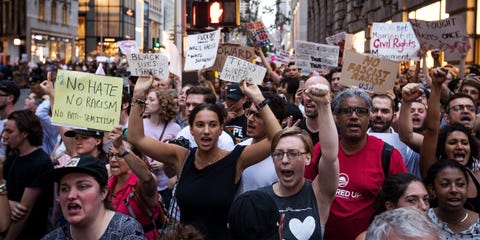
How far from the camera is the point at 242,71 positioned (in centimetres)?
685

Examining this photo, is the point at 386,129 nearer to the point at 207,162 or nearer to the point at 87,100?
the point at 207,162

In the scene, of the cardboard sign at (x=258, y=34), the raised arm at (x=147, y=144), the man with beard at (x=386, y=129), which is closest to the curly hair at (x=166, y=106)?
the raised arm at (x=147, y=144)

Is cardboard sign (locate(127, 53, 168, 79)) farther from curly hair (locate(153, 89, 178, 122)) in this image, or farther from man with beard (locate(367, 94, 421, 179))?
man with beard (locate(367, 94, 421, 179))

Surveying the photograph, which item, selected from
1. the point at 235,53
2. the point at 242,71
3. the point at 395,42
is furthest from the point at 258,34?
the point at 242,71

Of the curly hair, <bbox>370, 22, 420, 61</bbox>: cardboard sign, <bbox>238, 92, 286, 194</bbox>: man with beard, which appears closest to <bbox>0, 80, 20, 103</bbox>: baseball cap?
the curly hair

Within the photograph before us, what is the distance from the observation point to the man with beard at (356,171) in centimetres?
473

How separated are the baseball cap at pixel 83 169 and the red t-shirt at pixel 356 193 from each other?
5.83ft

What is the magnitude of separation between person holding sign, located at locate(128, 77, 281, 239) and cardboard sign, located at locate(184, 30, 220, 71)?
4.07 meters

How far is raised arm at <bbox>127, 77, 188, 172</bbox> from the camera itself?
5152 millimetres

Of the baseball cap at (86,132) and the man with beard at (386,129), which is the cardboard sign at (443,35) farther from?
the baseball cap at (86,132)

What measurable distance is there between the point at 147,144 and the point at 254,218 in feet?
7.57

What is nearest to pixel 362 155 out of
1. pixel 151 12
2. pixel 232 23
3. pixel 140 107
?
pixel 140 107

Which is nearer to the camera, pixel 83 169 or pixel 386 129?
pixel 83 169

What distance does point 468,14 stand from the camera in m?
15.4
